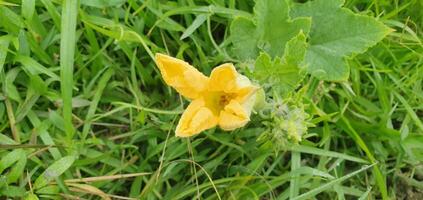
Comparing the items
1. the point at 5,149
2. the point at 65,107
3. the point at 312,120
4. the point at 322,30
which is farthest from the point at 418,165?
the point at 5,149

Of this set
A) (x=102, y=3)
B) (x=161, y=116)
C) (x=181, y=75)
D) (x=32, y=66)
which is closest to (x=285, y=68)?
(x=181, y=75)

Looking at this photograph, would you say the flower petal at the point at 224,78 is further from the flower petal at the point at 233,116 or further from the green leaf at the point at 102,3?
the green leaf at the point at 102,3

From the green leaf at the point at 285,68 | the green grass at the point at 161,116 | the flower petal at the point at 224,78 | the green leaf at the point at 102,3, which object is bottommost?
the green grass at the point at 161,116

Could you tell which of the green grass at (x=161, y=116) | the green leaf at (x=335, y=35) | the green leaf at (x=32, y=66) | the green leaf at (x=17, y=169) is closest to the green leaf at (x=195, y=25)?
the green grass at (x=161, y=116)

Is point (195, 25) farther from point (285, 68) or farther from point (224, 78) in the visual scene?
point (224, 78)

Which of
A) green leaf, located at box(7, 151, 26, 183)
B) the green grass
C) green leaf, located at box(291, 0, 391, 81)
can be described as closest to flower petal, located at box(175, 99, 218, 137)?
the green grass

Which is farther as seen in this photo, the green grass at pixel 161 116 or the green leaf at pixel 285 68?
the green grass at pixel 161 116

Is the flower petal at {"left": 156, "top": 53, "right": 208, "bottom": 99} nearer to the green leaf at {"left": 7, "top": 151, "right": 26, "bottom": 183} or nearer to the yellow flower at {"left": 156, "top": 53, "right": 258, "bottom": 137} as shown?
the yellow flower at {"left": 156, "top": 53, "right": 258, "bottom": 137}
